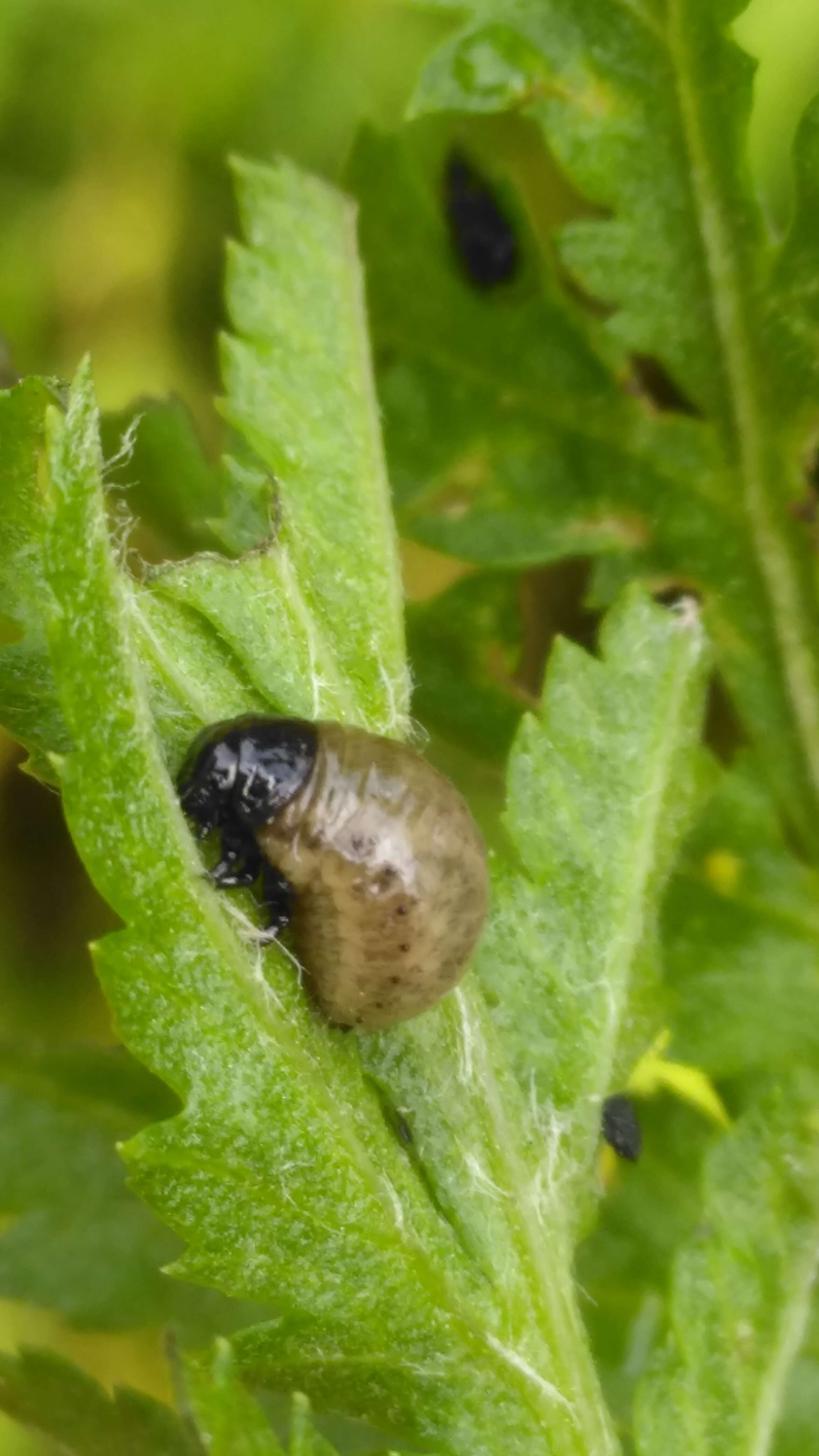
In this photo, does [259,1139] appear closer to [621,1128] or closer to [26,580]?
[26,580]

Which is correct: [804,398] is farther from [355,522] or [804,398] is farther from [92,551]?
[92,551]

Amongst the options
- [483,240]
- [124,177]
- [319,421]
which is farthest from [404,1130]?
[124,177]

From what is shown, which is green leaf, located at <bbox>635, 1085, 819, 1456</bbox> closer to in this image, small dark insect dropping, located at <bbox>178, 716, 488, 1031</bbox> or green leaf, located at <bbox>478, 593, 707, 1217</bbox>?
green leaf, located at <bbox>478, 593, 707, 1217</bbox>

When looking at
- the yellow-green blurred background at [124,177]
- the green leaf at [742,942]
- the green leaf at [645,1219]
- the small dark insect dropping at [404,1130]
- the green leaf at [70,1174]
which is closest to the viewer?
the small dark insect dropping at [404,1130]

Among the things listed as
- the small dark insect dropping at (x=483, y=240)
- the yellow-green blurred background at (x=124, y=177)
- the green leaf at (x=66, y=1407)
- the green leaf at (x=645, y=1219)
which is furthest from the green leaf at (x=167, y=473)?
the green leaf at (x=645, y=1219)

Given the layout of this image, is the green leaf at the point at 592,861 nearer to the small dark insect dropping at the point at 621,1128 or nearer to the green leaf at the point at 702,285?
the small dark insect dropping at the point at 621,1128

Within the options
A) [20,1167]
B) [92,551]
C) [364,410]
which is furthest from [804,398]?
[20,1167]

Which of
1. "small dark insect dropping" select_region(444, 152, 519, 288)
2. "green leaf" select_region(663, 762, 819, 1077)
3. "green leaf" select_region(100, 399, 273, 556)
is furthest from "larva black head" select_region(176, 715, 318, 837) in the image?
"small dark insect dropping" select_region(444, 152, 519, 288)
